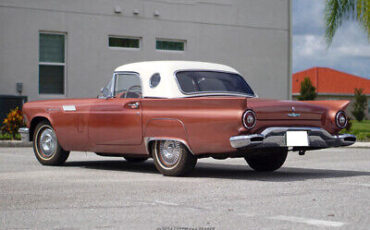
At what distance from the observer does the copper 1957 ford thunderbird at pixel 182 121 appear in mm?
8211

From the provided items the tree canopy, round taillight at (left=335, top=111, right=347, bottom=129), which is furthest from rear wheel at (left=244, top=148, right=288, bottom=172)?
the tree canopy

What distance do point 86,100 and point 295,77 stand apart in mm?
70188

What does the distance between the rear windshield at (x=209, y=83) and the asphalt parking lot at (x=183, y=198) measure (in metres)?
1.22

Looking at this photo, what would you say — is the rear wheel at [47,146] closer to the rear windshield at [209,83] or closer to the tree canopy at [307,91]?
the rear windshield at [209,83]

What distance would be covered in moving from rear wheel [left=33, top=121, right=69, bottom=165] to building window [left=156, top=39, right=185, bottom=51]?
11.5 metres

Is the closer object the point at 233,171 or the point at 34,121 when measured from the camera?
the point at 233,171

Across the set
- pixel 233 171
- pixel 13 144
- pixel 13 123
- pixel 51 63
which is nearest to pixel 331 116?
pixel 233 171

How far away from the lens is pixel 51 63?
66.0ft

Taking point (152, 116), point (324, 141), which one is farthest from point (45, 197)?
point (324, 141)

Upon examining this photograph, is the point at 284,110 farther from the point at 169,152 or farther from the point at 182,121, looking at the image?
the point at 169,152

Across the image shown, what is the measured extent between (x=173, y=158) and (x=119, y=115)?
1156mm

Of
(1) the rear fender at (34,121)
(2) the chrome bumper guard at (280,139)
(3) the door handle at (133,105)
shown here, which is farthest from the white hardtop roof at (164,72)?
(1) the rear fender at (34,121)

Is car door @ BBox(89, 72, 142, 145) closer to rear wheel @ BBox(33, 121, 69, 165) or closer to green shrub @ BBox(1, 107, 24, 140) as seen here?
rear wheel @ BBox(33, 121, 69, 165)

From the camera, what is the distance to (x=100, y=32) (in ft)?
68.5
